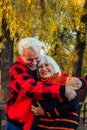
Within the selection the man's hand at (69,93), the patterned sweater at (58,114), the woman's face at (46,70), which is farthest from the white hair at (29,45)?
the man's hand at (69,93)

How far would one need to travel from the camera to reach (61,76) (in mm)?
3070

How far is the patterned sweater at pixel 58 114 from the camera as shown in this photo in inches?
117

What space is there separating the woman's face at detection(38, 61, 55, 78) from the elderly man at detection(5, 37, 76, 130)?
41 mm

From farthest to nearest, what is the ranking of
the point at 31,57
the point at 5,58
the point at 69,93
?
1. the point at 5,58
2. the point at 31,57
3. the point at 69,93

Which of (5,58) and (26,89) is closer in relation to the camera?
(26,89)

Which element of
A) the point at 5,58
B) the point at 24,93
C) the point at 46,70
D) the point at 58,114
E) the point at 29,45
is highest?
the point at 29,45

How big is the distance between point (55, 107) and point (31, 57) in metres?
0.36

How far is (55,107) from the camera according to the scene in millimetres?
2979

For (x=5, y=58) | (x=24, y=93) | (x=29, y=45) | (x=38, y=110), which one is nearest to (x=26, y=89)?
(x=24, y=93)

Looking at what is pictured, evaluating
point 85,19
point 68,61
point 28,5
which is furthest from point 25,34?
point 68,61

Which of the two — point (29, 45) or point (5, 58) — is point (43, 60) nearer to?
point (29, 45)

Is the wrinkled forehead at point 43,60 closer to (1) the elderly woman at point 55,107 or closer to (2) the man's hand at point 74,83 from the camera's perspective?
(1) the elderly woman at point 55,107

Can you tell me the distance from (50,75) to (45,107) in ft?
0.71

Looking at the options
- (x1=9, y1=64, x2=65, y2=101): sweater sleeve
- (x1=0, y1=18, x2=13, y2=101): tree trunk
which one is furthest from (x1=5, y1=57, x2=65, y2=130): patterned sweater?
(x1=0, y1=18, x2=13, y2=101): tree trunk
